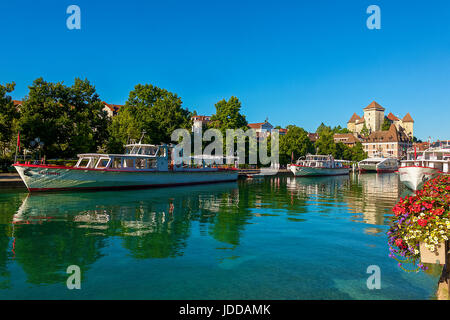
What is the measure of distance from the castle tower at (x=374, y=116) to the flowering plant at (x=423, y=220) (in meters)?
207

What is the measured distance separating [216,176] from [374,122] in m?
176

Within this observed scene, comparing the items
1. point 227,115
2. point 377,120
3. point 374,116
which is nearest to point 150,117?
point 227,115

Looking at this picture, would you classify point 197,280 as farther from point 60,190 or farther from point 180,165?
point 180,165

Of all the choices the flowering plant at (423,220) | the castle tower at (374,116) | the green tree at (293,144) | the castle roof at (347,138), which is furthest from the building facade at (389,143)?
the flowering plant at (423,220)

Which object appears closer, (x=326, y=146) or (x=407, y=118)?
(x=326, y=146)

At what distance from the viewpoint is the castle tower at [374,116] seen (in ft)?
637

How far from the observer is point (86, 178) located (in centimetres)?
2948

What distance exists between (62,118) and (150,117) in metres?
18.8

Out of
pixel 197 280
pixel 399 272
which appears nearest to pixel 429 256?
pixel 399 272

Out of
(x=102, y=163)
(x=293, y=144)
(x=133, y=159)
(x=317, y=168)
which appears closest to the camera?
(x=102, y=163)

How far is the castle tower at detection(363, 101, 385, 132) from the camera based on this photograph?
194 metres

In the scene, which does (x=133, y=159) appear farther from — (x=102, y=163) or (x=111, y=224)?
(x=111, y=224)

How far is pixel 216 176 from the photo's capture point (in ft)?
152

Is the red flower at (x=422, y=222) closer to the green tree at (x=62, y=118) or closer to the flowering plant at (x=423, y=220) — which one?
the flowering plant at (x=423, y=220)
